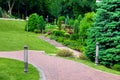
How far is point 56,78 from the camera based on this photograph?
35.4ft

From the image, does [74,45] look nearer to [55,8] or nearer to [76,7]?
[76,7]

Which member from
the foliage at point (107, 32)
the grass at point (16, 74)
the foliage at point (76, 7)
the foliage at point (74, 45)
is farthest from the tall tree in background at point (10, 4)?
the grass at point (16, 74)

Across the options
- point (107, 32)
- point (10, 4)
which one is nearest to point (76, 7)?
point (10, 4)

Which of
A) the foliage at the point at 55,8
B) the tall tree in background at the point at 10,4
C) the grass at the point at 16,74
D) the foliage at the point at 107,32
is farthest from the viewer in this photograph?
the tall tree in background at the point at 10,4

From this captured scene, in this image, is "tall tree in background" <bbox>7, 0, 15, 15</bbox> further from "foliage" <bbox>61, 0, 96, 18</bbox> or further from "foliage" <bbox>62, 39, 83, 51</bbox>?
"foliage" <bbox>62, 39, 83, 51</bbox>

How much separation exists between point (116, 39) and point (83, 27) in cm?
1773

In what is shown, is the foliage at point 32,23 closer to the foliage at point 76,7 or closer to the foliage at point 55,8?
the foliage at point 76,7

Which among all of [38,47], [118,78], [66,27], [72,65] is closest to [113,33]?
[72,65]

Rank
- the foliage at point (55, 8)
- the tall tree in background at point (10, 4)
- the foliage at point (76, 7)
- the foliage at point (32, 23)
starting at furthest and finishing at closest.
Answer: the tall tree in background at point (10, 4)
the foliage at point (55, 8)
the foliage at point (76, 7)
the foliage at point (32, 23)

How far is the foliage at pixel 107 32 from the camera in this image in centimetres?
1516

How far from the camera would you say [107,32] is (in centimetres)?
1574

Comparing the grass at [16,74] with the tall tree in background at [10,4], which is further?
the tall tree in background at [10,4]

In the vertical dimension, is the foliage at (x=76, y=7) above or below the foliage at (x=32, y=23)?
above

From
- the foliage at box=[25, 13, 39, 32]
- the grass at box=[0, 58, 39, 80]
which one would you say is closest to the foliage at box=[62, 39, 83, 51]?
the foliage at box=[25, 13, 39, 32]
